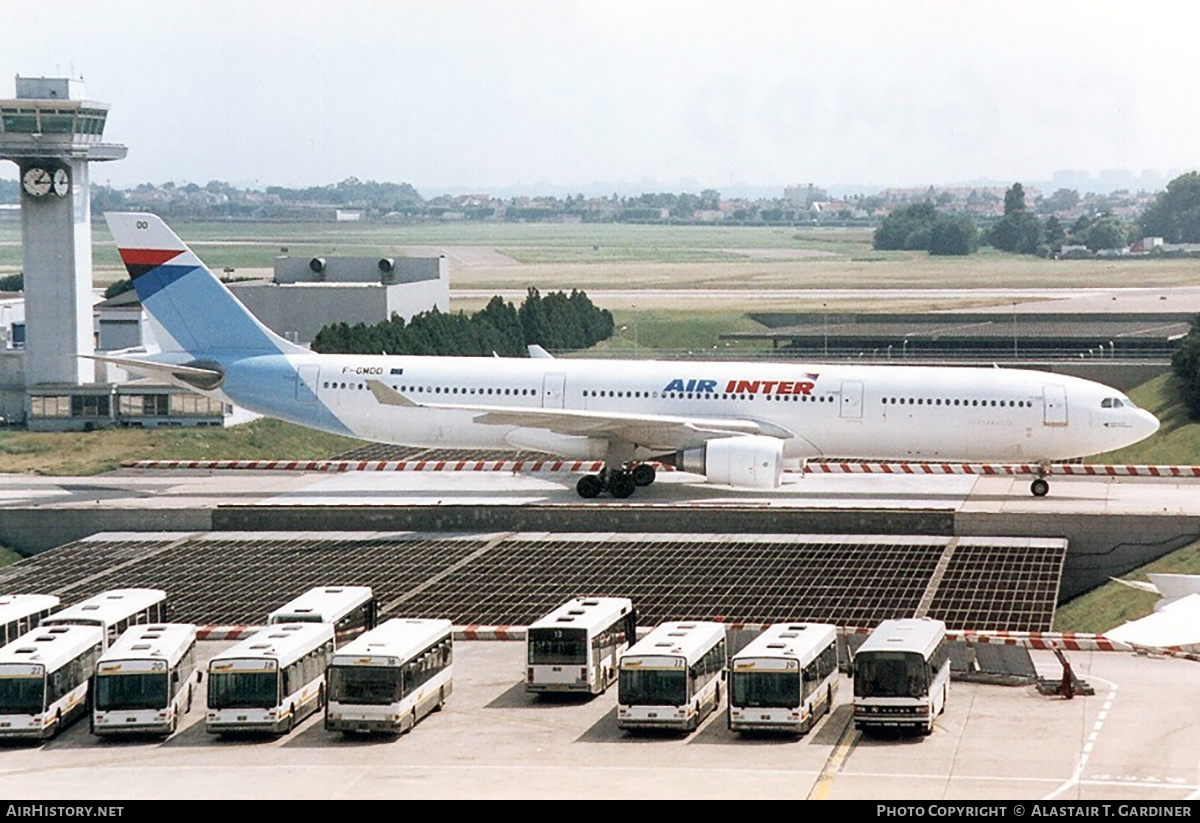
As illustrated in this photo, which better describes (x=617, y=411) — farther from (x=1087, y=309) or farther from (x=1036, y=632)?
(x=1087, y=309)

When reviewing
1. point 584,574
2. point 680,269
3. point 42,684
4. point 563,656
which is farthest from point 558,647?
point 680,269

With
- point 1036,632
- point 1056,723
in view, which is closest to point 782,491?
point 1036,632

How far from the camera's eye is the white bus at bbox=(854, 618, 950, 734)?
3400 cm

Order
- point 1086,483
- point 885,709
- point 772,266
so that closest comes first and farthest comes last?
point 885,709 < point 1086,483 < point 772,266

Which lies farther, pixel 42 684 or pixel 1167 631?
pixel 1167 631

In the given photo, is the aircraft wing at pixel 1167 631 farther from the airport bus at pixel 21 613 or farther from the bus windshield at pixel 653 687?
the airport bus at pixel 21 613

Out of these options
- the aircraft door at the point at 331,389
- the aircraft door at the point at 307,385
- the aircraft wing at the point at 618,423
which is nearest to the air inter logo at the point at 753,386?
the aircraft wing at the point at 618,423

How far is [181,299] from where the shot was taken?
203 feet

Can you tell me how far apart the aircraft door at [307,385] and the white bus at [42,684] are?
23405mm

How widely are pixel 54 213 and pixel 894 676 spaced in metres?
56.2

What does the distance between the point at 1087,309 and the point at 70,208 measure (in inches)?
3129

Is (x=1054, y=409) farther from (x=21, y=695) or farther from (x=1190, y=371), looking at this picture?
(x=21, y=695)

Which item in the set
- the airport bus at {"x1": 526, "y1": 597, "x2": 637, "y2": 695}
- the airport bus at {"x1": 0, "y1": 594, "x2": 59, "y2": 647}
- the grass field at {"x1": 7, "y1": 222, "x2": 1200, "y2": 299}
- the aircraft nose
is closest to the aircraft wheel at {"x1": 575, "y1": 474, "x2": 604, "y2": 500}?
the aircraft nose

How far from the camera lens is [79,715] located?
37125mm
